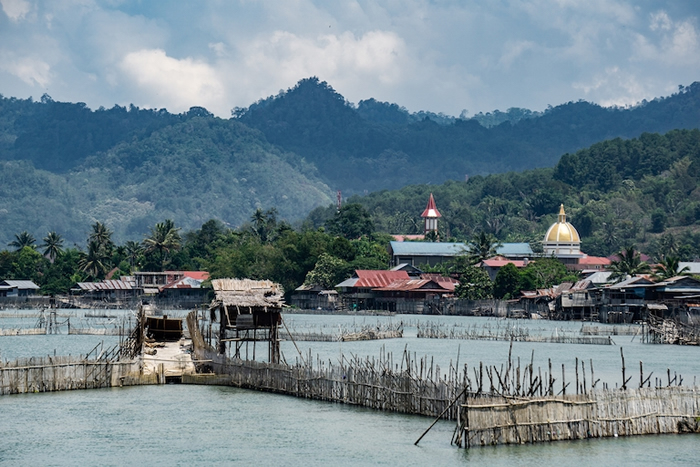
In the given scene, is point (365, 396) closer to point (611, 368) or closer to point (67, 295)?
point (611, 368)

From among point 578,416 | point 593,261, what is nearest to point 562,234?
point 593,261

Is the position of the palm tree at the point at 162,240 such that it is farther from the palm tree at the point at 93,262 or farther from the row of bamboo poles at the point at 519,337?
the row of bamboo poles at the point at 519,337

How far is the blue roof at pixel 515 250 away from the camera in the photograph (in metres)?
142

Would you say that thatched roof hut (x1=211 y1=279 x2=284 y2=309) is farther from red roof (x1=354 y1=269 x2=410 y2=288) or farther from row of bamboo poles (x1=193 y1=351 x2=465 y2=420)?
red roof (x1=354 y1=269 x2=410 y2=288)

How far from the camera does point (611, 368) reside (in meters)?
49.8

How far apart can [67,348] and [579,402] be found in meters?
39.6

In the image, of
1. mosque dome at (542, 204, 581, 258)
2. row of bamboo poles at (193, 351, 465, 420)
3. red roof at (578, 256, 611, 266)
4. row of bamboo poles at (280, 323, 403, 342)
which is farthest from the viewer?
mosque dome at (542, 204, 581, 258)

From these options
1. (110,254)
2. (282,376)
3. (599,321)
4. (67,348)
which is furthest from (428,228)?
(282,376)

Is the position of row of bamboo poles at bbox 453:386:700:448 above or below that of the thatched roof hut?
below

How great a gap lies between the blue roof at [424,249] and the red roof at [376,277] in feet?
70.0

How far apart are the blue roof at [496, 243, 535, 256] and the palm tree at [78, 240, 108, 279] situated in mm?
52122

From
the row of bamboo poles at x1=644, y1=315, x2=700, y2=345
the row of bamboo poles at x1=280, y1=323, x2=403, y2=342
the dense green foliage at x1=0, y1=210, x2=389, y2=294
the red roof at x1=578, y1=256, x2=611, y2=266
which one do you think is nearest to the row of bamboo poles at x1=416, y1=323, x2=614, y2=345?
the row of bamboo poles at x1=280, y1=323, x2=403, y2=342

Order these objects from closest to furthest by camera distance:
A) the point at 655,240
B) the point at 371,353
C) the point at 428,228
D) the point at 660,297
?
the point at 371,353, the point at 660,297, the point at 655,240, the point at 428,228

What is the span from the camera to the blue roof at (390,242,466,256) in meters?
140
